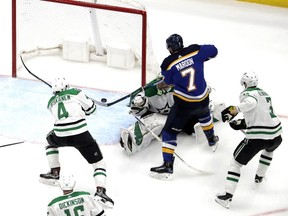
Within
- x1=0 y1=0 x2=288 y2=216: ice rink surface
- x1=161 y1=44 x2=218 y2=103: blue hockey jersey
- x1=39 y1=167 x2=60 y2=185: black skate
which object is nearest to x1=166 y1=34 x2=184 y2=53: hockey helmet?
x1=161 y1=44 x2=218 y2=103: blue hockey jersey

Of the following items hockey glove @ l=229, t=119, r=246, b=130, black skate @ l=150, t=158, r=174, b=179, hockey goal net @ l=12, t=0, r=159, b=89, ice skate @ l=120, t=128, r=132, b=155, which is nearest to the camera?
hockey glove @ l=229, t=119, r=246, b=130

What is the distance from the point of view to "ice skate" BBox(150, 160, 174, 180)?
584cm

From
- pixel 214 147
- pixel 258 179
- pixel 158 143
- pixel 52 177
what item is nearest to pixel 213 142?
pixel 214 147

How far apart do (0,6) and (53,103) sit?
3.75 meters

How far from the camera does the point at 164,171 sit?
5.84 meters

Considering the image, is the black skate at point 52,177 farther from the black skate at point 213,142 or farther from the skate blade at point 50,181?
the black skate at point 213,142

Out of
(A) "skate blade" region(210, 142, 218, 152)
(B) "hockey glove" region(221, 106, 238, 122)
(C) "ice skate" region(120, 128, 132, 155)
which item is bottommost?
(A) "skate blade" region(210, 142, 218, 152)

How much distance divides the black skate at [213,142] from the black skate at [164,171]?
465 mm

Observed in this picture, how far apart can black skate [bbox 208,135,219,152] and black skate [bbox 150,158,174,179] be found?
47 centimetres

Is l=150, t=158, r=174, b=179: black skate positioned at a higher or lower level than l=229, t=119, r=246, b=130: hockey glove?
lower

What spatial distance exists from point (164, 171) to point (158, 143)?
508 millimetres

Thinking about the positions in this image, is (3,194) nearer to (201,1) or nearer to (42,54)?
(42,54)

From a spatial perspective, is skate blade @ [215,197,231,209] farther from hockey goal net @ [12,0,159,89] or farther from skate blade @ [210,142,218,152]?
hockey goal net @ [12,0,159,89]

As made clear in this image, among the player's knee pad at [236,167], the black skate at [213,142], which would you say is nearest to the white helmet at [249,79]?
the player's knee pad at [236,167]
